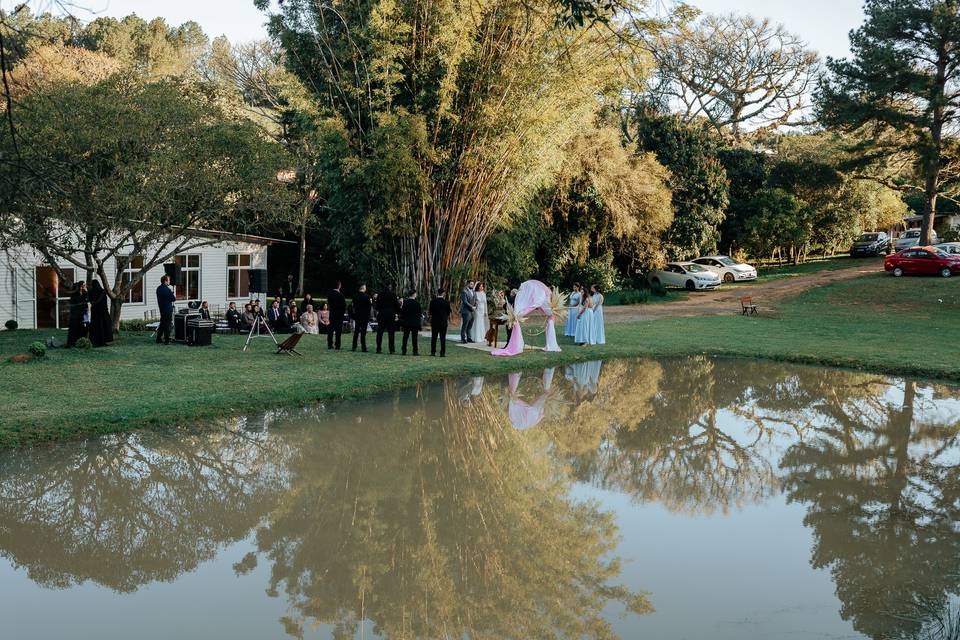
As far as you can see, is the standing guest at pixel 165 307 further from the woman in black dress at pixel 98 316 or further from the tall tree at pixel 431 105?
the tall tree at pixel 431 105

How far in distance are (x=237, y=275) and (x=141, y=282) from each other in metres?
3.90

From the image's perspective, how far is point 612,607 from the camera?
5602 millimetres

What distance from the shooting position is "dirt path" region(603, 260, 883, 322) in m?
27.4

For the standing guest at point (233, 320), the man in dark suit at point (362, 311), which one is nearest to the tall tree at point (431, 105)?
the standing guest at point (233, 320)

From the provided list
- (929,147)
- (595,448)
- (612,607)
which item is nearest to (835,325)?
(929,147)

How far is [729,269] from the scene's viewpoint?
36.2m

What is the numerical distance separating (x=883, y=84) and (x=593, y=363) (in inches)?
819

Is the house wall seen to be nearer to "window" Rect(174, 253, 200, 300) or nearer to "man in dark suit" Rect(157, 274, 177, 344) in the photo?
"window" Rect(174, 253, 200, 300)

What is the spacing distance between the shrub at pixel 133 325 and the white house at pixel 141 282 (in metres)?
1.52

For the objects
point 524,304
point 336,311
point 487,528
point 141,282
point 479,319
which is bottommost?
point 487,528

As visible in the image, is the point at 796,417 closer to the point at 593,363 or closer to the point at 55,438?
the point at 593,363

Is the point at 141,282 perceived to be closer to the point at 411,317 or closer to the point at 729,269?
the point at 411,317

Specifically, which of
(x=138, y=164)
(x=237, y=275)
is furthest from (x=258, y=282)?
(x=237, y=275)

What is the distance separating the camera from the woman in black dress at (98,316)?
16312mm
